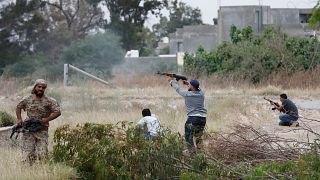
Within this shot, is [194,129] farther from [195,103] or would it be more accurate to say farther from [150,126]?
[195,103]

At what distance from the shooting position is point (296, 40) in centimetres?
3353

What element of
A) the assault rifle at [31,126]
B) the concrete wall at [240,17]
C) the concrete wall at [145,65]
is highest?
the concrete wall at [240,17]

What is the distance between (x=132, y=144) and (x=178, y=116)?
25.2 feet

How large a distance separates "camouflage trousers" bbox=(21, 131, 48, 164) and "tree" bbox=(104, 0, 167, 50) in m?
43.3

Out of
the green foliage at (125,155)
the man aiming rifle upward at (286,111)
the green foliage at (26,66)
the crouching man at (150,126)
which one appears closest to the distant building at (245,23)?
the green foliage at (26,66)

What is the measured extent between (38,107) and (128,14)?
4449 cm

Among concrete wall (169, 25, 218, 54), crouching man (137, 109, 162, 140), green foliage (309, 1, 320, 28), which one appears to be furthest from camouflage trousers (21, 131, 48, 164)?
concrete wall (169, 25, 218, 54)

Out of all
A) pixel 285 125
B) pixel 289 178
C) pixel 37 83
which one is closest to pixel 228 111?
pixel 285 125

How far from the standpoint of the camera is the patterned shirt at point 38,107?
31.4 ft

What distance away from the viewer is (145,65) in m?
48.8

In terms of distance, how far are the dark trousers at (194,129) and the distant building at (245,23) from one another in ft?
107

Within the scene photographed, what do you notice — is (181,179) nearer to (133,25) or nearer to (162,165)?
(162,165)

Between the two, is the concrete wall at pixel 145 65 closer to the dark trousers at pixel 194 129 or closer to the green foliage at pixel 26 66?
the green foliage at pixel 26 66

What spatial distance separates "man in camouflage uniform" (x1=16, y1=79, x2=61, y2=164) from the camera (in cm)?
950
